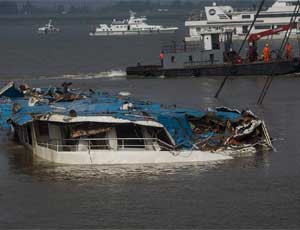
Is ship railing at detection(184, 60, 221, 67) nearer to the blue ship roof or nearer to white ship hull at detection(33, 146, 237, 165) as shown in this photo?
the blue ship roof

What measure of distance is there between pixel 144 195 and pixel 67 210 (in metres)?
1.85

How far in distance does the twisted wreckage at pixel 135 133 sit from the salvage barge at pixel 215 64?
827 inches

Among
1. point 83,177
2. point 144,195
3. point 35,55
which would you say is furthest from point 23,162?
point 35,55

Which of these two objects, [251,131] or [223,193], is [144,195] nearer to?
[223,193]

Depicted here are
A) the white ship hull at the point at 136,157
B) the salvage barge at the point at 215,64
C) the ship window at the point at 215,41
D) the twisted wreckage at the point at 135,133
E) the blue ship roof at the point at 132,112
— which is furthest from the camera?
the ship window at the point at 215,41

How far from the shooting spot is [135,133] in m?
23.7

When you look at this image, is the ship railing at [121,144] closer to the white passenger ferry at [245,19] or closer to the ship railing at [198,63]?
the ship railing at [198,63]

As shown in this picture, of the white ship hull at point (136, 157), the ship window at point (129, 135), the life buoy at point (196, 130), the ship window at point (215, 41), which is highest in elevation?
the ship window at point (129, 135)

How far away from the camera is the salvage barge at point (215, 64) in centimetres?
4678

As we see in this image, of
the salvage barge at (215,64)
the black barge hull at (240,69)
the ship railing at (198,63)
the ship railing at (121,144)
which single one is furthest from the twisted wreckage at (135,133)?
the ship railing at (198,63)

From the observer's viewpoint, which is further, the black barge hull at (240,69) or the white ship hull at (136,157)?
the black barge hull at (240,69)

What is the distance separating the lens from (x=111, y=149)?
23578 millimetres

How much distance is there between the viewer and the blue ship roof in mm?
23922

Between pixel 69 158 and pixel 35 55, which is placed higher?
pixel 69 158
